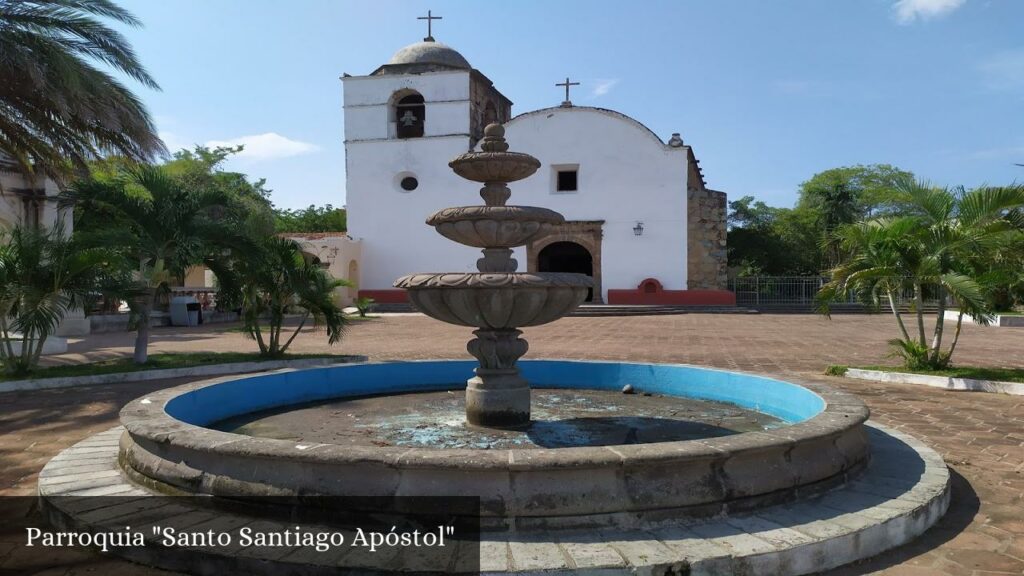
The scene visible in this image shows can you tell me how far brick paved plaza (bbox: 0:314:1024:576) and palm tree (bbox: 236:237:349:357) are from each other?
1.26 meters

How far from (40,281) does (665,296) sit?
64.8 feet

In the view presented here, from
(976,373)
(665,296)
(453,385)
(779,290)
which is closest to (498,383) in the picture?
(453,385)

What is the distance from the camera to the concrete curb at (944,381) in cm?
761

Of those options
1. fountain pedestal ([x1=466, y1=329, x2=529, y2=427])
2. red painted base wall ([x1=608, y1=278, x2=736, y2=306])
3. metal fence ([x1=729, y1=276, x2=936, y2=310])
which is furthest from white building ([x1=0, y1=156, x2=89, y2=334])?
metal fence ([x1=729, y1=276, x2=936, y2=310])

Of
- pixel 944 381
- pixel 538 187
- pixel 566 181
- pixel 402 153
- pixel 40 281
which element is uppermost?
pixel 402 153

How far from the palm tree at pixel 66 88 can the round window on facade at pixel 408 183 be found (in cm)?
1637

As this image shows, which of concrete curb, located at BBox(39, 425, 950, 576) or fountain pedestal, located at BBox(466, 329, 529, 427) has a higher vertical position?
fountain pedestal, located at BBox(466, 329, 529, 427)

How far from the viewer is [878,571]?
2.90m

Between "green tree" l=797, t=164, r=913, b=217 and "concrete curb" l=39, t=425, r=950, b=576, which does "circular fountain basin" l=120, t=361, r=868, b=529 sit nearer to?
"concrete curb" l=39, t=425, r=950, b=576

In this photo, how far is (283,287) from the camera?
32.9ft

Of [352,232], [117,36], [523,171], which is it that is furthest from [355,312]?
[523,171]

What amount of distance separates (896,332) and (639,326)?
18.8 feet

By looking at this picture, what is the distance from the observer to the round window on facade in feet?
88.1

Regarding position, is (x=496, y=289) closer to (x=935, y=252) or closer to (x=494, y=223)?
(x=494, y=223)
